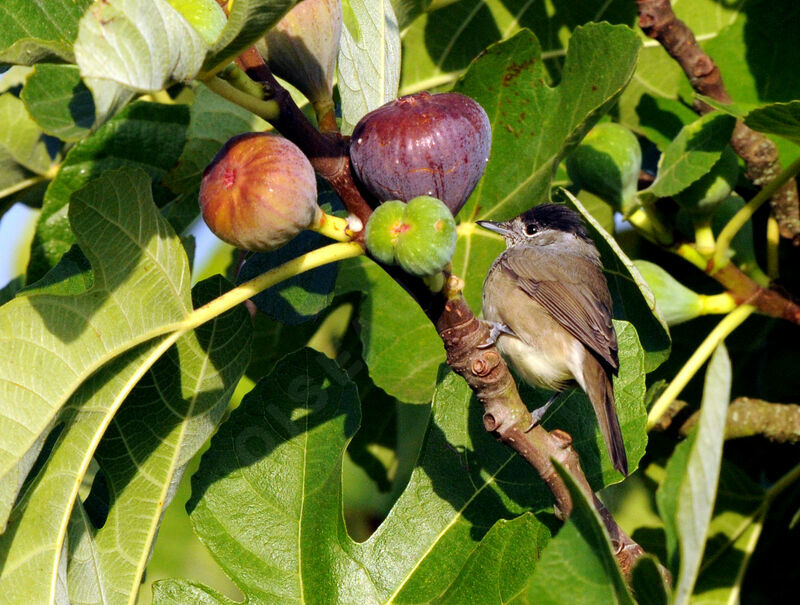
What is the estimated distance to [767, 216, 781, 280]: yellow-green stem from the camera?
86.7 inches

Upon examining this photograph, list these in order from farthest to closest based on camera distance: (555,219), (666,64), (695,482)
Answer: (555,219) → (666,64) → (695,482)

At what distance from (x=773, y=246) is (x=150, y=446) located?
4.96 ft

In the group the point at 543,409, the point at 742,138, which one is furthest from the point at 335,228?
the point at 742,138

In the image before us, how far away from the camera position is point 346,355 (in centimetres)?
246

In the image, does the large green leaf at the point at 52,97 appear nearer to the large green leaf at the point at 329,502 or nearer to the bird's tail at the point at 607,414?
the large green leaf at the point at 329,502

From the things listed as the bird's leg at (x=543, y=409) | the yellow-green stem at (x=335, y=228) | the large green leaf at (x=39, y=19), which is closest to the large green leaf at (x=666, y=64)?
the bird's leg at (x=543, y=409)

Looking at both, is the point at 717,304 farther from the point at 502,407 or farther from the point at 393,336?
the point at 502,407

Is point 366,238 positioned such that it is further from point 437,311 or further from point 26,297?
point 26,297

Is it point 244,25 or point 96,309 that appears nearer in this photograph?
point 244,25

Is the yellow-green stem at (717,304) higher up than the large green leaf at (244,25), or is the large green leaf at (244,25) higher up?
the large green leaf at (244,25)

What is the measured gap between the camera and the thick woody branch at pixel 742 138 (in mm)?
2157

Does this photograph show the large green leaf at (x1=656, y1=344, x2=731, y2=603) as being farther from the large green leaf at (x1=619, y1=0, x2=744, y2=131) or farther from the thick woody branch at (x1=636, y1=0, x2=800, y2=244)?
the large green leaf at (x1=619, y1=0, x2=744, y2=131)

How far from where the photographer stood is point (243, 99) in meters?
1.27

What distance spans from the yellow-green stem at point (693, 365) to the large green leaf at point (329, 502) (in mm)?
400
